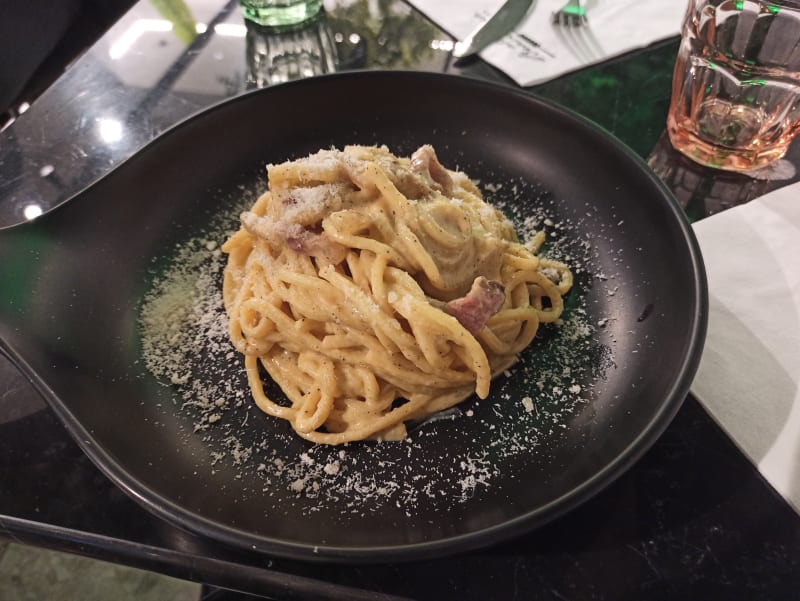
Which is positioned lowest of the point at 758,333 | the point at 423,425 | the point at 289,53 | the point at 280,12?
the point at 423,425

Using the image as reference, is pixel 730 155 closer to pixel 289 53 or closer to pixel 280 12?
pixel 289 53

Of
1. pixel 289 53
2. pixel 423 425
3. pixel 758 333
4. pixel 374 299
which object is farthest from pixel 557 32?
pixel 423 425

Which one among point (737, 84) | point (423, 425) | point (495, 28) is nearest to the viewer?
point (423, 425)

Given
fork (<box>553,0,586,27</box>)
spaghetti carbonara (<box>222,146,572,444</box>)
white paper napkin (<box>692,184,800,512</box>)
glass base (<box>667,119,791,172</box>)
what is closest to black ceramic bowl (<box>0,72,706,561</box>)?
spaghetti carbonara (<box>222,146,572,444</box>)

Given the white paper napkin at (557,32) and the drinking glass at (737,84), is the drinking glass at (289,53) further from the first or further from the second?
the drinking glass at (737,84)

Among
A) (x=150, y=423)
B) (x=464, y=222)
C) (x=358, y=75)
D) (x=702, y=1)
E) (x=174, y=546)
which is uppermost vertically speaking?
(x=702, y=1)

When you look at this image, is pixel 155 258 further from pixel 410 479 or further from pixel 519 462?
pixel 519 462

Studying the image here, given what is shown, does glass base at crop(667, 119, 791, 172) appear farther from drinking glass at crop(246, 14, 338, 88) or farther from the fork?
drinking glass at crop(246, 14, 338, 88)

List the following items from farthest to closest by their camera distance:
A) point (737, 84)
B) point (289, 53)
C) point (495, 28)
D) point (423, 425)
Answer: point (289, 53) < point (495, 28) < point (737, 84) < point (423, 425)

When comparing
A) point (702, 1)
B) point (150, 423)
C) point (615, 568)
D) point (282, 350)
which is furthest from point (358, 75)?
point (615, 568)
